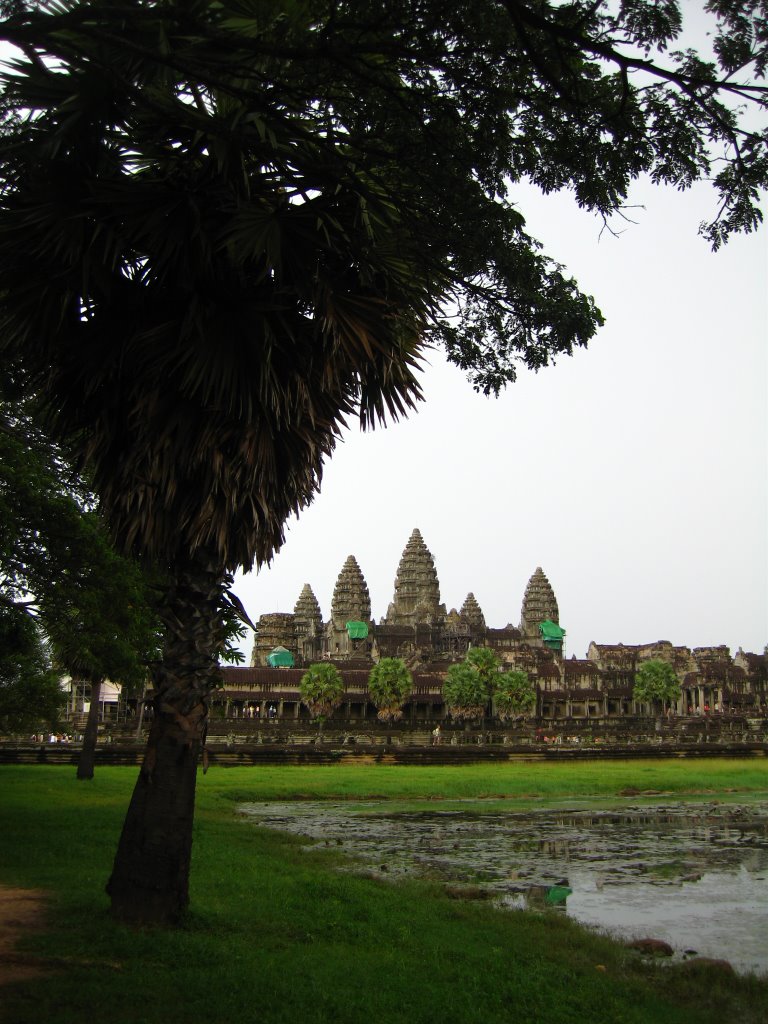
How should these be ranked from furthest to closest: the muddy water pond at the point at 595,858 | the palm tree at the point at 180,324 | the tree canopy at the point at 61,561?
the tree canopy at the point at 61,561 → the muddy water pond at the point at 595,858 → the palm tree at the point at 180,324

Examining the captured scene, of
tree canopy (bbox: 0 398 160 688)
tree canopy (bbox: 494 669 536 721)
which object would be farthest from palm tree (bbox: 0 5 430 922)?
tree canopy (bbox: 494 669 536 721)

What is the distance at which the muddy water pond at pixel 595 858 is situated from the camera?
11490 mm

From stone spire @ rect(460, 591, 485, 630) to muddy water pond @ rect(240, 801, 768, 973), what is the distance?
84130 mm

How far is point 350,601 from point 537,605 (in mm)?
24763

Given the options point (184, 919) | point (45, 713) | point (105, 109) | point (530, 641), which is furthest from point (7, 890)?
point (530, 641)

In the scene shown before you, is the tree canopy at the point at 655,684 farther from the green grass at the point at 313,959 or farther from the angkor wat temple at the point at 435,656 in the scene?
the green grass at the point at 313,959

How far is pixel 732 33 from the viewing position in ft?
22.0

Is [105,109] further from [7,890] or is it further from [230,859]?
[230,859]

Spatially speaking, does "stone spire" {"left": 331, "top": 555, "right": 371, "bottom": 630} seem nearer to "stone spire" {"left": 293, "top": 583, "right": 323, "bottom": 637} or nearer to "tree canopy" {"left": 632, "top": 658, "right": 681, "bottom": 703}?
"stone spire" {"left": 293, "top": 583, "right": 323, "bottom": 637}

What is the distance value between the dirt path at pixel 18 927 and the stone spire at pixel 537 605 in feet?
361

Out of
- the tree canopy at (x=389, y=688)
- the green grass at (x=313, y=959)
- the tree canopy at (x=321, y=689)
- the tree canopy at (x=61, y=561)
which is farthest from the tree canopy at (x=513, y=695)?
the green grass at (x=313, y=959)

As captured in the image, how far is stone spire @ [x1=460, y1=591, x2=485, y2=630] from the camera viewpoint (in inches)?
4348

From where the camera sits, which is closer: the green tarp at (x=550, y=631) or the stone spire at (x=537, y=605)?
the green tarp at (x=550, y=631)

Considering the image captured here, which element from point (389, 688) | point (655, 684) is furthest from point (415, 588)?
point (389, 688)
